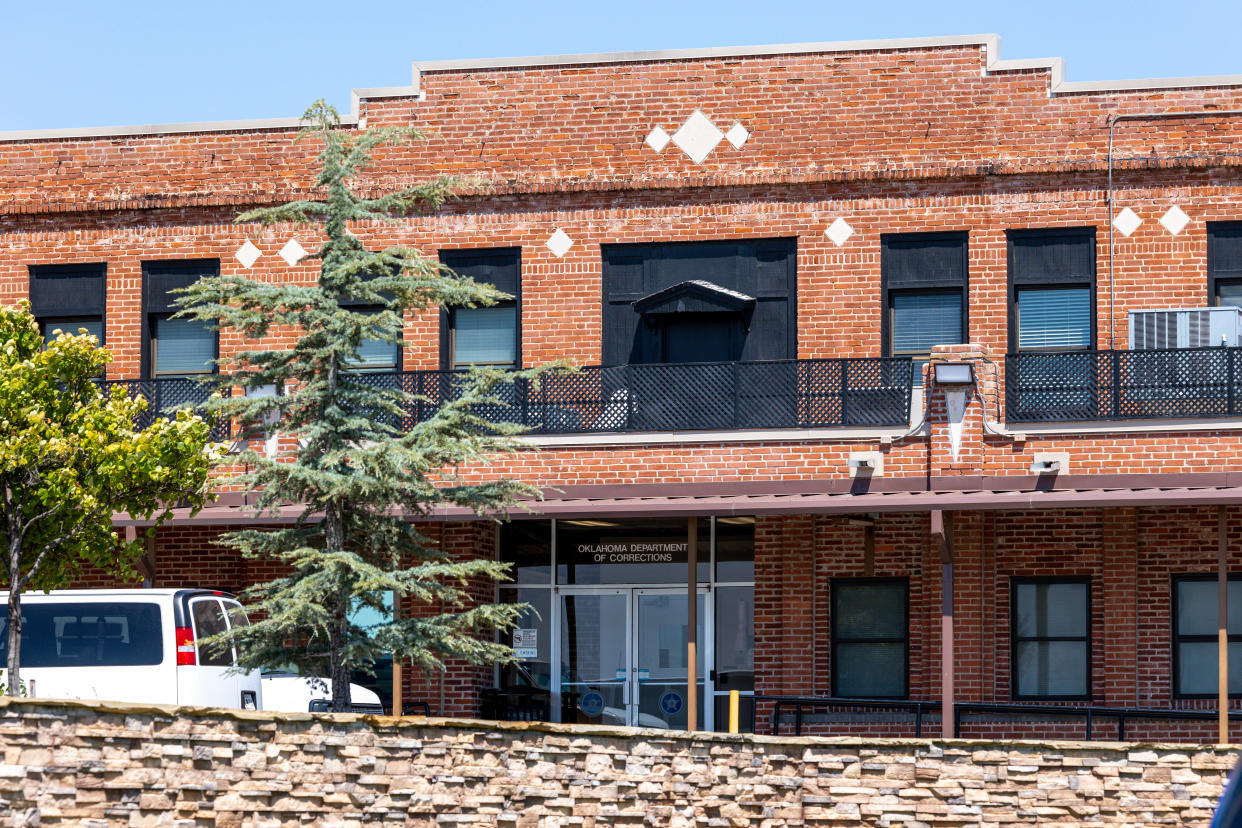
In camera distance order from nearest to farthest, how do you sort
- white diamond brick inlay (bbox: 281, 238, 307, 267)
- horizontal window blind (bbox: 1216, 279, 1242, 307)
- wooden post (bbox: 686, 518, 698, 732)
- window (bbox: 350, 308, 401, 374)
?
wooden post (bbox: 686, 518, 698, 732)
horizontal window blind (bbox: 1216, 279, 1242, 307)
window (bbox: 350, 308, 401, 374)
white diamond brick inlay (bbox: 281, 238, 307, 267)

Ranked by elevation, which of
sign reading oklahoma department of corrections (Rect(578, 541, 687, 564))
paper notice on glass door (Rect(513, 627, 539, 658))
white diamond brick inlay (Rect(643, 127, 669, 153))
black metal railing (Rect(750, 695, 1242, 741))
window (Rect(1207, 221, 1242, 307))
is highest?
white diamond brick inlay (Rect(643, 127, 669, 153))

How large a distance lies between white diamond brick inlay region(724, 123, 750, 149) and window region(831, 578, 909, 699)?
18.2 ft

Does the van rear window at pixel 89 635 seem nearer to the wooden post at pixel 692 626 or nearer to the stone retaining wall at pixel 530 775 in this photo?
the stone retaining wall at pixel 530 775

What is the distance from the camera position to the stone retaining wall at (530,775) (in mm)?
13141

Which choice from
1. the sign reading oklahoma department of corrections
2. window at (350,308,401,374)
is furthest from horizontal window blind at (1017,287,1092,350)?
window at (350,308,401,374)

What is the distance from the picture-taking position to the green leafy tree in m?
17.1

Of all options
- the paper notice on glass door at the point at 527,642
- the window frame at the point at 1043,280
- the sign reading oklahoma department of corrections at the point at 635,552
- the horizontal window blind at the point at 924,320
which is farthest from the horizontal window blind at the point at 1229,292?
the paper notice on glass door at the point at 527,642

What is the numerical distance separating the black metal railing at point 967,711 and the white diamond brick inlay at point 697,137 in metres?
6.76

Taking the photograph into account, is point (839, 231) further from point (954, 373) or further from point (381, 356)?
point (381, 356)

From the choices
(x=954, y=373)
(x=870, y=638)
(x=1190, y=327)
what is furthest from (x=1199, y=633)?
(x=954, y=373)

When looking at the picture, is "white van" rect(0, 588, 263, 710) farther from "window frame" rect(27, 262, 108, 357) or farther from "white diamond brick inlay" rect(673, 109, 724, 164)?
"white diamond brick inlay" rect(673, 109, 724, 164)

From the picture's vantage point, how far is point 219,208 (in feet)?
77.9

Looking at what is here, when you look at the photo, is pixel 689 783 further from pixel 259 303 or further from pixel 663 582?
pixel 663 582

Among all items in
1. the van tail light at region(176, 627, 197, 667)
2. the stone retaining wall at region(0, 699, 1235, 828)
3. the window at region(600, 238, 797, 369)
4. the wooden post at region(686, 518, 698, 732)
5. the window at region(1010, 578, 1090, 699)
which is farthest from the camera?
the window at region(600, 238, 797, 369)
